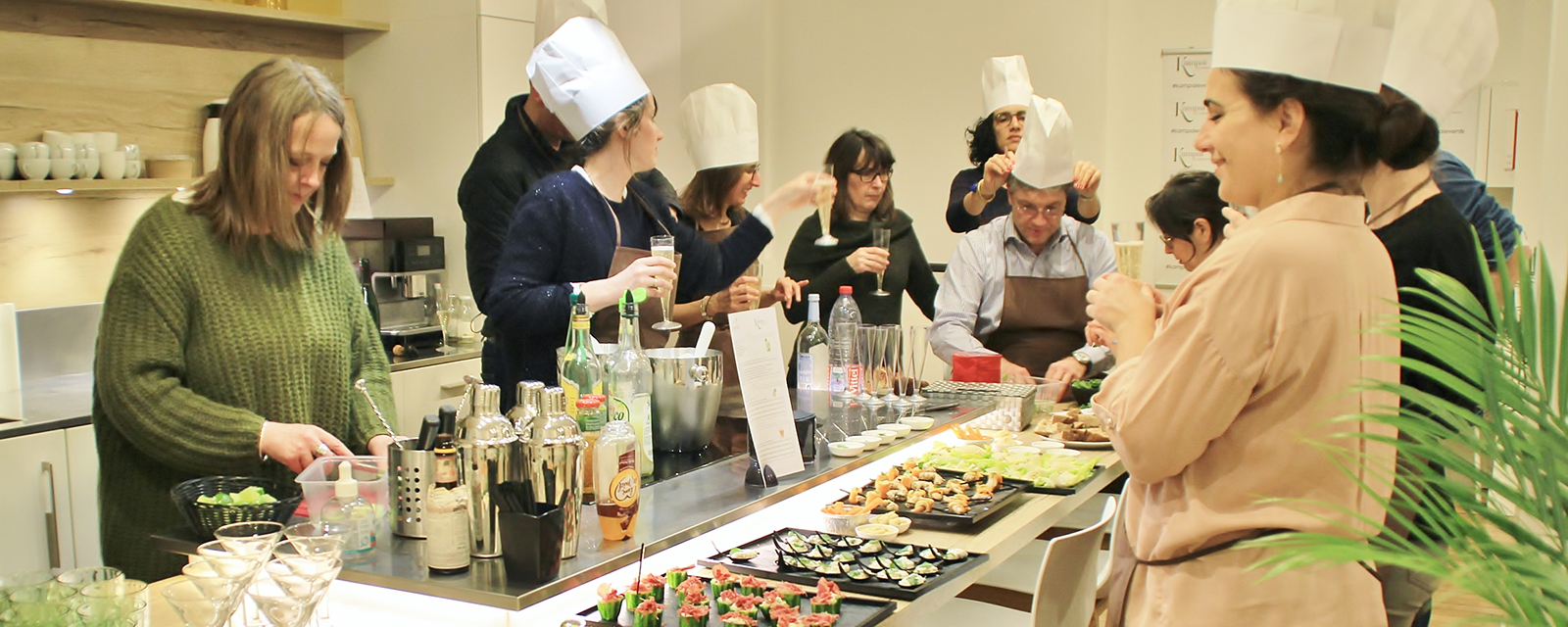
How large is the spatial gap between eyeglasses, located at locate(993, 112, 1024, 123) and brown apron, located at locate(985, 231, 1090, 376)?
847mm

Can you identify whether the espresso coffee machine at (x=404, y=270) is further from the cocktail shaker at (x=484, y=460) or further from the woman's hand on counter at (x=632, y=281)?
the cocktail shaker at (x=484, y=460)

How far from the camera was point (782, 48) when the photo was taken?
243 inches

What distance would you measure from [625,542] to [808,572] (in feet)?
1.04

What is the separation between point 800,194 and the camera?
2.84m

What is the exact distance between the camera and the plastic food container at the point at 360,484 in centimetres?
184

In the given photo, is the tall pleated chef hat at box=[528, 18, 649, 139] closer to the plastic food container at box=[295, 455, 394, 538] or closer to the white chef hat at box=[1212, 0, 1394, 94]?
the plastic food container at box=[295, 455, 394, 538]

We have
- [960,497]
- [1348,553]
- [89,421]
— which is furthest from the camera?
[89,421]

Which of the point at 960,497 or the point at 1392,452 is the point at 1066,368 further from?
the point at 1392,452

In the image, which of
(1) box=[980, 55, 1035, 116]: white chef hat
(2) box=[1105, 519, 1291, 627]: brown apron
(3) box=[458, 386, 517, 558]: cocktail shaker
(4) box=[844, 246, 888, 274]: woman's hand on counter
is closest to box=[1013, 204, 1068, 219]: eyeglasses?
(4) box=[844, 246, 888, 274]: woman's hand on counter

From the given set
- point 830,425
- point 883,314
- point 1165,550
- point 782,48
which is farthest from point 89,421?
point 782,48

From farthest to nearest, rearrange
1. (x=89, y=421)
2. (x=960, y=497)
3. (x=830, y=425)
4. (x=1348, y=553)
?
1. (x=89, y=421)
2. (x=830, y=425)
3. (x=960, y=497)
4. (x=1348, y=553)

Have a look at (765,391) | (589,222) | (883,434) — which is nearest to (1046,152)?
(883,434)

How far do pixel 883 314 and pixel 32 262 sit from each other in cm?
299

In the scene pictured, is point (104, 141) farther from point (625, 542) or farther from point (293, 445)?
point (625, 542)
